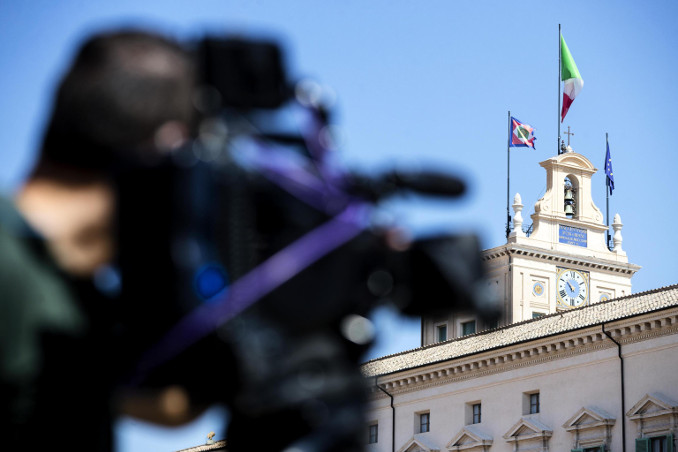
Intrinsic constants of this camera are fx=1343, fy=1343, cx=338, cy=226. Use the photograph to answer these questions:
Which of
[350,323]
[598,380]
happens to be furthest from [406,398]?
[350,323]

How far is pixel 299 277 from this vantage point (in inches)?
103

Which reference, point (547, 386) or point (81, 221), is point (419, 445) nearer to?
point (547, 386)

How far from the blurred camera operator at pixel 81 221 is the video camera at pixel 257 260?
0.17 feet

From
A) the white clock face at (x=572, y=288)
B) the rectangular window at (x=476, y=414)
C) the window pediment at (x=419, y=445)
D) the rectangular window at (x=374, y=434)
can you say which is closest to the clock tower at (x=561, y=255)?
the white clock face at (x=572, y=288)

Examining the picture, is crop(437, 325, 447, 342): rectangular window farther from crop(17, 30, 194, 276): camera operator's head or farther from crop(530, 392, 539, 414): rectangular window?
crop(17, 30, 194, 276): camera operator's head

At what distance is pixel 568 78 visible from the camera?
3214 inches

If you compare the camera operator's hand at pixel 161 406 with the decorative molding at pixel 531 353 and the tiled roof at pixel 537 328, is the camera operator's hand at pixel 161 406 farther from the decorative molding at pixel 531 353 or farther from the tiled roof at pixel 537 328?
the tiled roof at pixel 537 328

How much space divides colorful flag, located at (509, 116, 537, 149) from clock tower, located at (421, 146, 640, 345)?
149 inches

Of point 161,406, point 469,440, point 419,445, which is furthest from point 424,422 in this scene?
point 161,406

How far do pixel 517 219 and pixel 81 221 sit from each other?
72.9 meters

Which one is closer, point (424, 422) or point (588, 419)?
point (588, 419)

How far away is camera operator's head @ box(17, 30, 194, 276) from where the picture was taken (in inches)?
94.1

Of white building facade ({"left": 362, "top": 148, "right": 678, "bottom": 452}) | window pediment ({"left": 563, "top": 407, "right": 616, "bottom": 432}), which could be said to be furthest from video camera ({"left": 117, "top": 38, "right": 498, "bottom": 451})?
window pediment ({"left": 563, "top": 407, "right": 616, "bottom": 432})

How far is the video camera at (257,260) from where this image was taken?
2.47 metres
